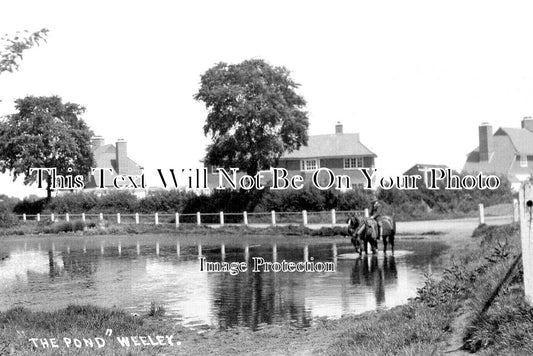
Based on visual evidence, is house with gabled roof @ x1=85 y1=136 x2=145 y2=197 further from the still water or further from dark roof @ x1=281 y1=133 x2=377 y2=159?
the still water

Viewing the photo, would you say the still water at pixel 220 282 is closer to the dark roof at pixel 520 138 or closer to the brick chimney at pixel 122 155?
the dark roof at pixel 520 138

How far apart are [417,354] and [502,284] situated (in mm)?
1636

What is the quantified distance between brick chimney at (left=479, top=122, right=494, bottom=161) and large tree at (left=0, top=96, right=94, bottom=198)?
45312mm

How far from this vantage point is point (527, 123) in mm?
87625

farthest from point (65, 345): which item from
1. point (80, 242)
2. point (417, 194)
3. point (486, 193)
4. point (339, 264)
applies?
point (486, 193)

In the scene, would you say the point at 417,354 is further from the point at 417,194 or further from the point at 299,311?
the point at 417,194

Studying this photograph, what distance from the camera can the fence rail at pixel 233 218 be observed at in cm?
5019

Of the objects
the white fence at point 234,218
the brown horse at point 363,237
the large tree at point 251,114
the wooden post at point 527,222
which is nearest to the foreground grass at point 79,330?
the wooden post at point 527,222

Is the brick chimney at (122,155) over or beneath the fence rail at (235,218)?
over

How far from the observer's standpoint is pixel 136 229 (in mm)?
51938

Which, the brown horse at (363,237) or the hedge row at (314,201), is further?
the hedge row at (314,201)

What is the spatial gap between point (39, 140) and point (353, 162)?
33.8 metres

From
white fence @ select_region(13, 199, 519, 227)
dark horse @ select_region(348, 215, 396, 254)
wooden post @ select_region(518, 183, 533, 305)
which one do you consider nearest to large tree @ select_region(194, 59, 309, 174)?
white fence @ select_region(13, 199, 519, 227)

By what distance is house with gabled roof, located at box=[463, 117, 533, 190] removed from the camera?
8156cm
